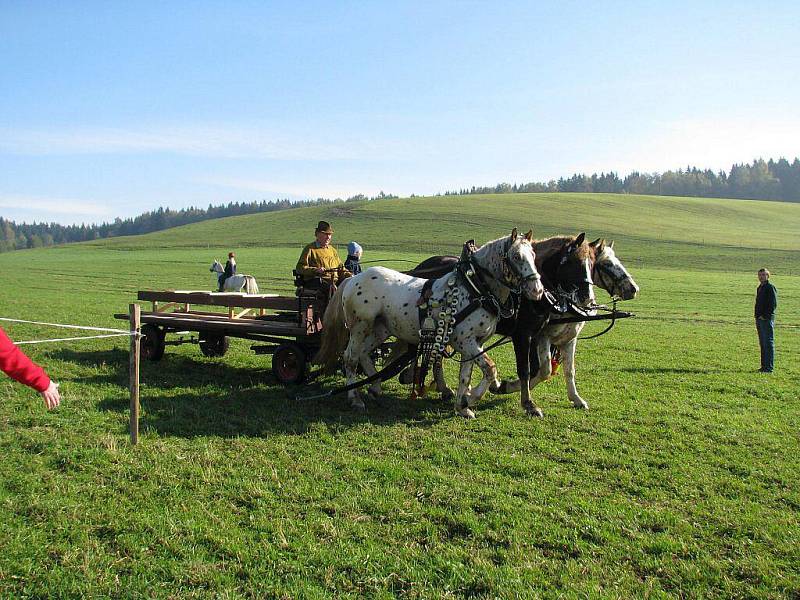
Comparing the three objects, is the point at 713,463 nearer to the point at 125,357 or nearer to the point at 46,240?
the point at 125,357

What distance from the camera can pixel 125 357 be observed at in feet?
37.5

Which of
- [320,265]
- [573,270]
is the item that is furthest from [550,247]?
[320,265]

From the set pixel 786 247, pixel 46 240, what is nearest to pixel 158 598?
pixel 786 247

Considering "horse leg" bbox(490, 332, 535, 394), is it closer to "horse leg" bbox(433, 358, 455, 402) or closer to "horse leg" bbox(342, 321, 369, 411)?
"horse leg" bbox(433, 358, 455, 402)

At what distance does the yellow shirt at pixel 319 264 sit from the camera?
948 centimetres

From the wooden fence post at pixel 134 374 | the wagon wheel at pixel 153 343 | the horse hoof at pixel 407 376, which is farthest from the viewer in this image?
the wagon wheel at pixel 153 343

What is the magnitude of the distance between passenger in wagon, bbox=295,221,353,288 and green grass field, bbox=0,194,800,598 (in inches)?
66.5

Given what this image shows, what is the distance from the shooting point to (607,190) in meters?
143

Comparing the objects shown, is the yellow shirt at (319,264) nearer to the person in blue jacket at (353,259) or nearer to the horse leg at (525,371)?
the person in blue jacket at (353,259)

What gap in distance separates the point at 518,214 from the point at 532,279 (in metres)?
77.0

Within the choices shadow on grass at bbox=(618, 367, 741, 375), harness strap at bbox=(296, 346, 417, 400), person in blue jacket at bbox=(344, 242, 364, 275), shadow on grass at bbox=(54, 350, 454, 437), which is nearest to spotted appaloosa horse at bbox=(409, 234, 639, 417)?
harness strap at bbox=(296, 346, 417, 400)

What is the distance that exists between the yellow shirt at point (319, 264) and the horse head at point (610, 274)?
12.2 feet

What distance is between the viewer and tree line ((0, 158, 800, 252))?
4850 inches

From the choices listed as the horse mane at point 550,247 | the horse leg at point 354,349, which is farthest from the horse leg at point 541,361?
the horse leg at point 354,349
